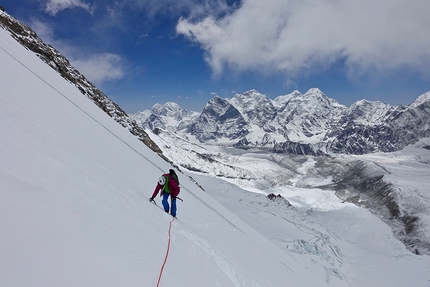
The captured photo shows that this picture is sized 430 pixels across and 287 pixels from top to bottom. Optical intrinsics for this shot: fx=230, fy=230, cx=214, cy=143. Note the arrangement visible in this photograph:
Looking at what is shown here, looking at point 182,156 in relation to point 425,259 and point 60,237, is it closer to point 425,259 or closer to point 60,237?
point 425,259

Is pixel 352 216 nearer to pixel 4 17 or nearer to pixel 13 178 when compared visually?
pixel 13 178

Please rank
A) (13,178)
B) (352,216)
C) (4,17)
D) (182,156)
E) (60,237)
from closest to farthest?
(60,237) < (13,178) < (4,17) < (352,216) < (182,156)

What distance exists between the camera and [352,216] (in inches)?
3314

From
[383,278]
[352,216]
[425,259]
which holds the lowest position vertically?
[383,278]

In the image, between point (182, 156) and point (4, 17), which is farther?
point (182, 156)

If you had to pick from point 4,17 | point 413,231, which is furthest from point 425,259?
point 4,17

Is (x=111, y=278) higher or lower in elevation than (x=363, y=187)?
lower

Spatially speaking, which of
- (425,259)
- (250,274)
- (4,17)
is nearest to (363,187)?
(425,259)

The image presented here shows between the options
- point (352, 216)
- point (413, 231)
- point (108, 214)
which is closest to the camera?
point (108, 214)

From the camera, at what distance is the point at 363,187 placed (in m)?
132

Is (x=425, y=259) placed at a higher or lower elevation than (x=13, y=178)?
higher

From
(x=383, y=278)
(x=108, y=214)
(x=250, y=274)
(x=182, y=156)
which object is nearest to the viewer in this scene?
(x=108, y=214)

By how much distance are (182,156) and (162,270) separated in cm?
15834

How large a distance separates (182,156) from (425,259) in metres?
130
